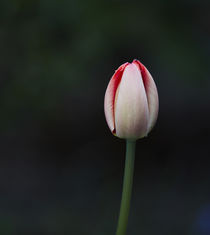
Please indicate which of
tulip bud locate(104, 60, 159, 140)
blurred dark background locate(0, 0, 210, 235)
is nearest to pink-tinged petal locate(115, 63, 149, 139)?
tulip bud locate(104, 60, 159, 140)

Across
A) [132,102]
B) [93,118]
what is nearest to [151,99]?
[132,102]

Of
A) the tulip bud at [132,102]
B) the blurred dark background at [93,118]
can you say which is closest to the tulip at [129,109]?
the tulip bud at [132,102]

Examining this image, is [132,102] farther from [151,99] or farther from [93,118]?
[93,118]

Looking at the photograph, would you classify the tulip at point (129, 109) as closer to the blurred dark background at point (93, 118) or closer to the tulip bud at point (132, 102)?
the tulip bud at point (132, 102)

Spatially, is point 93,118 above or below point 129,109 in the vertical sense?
above

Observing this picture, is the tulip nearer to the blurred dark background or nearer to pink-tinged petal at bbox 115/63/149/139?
pink-tinged petal at bbox 115/63/149/139

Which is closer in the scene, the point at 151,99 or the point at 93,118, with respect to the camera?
the point at 151,99
